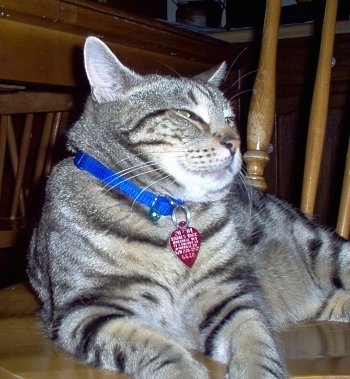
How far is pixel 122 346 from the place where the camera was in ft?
2.39

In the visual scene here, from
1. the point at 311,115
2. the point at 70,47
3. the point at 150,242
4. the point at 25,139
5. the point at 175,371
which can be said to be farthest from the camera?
the point at 25,139

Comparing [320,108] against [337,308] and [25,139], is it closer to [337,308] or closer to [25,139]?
[337,308]

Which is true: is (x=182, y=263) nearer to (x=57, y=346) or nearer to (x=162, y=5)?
(x=57, y=346)

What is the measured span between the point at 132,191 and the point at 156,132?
81 millimetres

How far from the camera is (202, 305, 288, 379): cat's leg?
72 centimetres

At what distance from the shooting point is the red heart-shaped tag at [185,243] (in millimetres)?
843

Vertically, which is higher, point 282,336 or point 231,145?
point 231,145

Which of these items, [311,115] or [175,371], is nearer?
[175,371]

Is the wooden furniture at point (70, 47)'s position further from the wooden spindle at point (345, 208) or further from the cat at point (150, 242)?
the wooden spindle at point (345, 208)

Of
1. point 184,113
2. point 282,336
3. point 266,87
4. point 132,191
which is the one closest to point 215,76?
point 266,87

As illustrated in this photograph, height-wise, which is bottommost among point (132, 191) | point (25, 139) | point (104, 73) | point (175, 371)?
point (25, 139)

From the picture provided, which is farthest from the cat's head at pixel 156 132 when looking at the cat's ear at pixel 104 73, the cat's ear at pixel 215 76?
the cat's ear at pixel 215 76

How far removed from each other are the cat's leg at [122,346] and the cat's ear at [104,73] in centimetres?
30

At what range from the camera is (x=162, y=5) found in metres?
2.43
